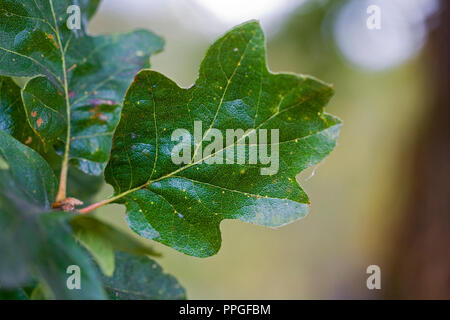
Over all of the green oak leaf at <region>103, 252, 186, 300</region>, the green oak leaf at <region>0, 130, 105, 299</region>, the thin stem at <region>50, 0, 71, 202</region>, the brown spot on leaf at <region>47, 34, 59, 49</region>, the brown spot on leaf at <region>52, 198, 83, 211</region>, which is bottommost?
the green oak leaf at <region>103, 252, 186, 300</region>

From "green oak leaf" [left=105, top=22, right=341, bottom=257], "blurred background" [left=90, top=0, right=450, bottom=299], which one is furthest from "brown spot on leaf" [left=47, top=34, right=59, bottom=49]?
"blurred background" [left=90, top=0, right=450, bottom=299]

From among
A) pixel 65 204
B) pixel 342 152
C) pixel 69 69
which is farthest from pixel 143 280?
pixel 342 152

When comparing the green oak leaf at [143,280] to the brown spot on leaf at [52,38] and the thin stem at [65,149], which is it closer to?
the thin stem at [65,149]

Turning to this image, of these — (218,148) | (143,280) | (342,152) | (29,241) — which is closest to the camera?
(29,241)

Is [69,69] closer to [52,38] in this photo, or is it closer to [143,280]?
[52,38]

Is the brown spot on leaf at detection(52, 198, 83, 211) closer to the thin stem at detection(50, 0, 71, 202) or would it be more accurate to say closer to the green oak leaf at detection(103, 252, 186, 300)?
the thin stem at detection(50, 0, 71, 202)
